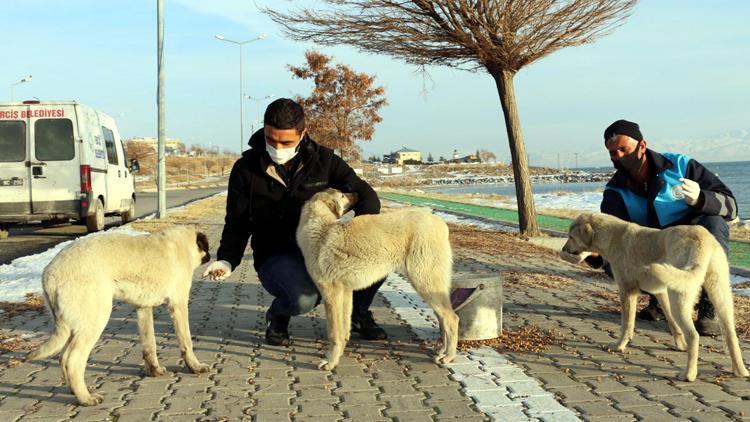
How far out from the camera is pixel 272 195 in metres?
5.96

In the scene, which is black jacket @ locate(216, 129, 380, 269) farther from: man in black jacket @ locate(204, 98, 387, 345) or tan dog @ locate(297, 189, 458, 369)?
tan dog @ locate(297, 189, 458, 369)

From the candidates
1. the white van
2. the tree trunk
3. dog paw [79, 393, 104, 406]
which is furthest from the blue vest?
the white van

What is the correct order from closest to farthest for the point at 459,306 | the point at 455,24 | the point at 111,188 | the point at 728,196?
the point at 459,306
the point at 728,196
the point at 455,24
the point at 111,188

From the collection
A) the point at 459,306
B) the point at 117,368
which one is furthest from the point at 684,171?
the point at 117,368

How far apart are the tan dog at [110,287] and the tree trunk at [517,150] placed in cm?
1030

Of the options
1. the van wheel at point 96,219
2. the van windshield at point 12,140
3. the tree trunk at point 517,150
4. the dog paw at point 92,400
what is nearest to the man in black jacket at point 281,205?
the dog paw at point 92,400

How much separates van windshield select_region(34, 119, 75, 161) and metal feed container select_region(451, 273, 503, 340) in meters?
11.6

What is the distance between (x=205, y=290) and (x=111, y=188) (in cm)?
919

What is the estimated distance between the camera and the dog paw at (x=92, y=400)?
450 cm

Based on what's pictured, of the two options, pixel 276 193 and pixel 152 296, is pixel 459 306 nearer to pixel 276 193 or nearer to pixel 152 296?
pixel 276 193

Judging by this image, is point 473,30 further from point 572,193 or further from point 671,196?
point 572,193

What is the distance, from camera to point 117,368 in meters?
5.41

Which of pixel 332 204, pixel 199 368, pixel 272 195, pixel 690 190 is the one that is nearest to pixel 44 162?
pixel 272 195

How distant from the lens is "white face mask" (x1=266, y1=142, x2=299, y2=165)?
5.83 m
